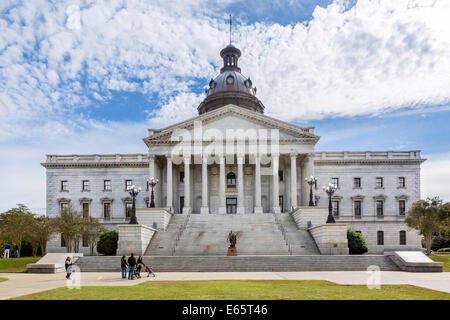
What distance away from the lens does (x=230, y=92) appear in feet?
237

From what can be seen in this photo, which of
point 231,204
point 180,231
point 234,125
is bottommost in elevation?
point 180,231

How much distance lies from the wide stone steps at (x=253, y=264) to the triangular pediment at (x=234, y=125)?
2542cm

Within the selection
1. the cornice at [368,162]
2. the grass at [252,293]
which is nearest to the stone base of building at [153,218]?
the grass at [252,293]

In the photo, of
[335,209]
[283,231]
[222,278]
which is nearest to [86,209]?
[283,231]

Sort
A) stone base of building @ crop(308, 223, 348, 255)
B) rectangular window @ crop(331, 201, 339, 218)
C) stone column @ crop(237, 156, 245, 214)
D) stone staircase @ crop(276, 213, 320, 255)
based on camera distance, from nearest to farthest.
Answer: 1. stone base of building @ crop(308, 223, 348, 255)
2. stone staircase @ crop(276, 213, 320, 255)
3. stone column @ crop(237, 156, 245, 214)
4. rectangular window @ crop(331, 201, 339, 218)

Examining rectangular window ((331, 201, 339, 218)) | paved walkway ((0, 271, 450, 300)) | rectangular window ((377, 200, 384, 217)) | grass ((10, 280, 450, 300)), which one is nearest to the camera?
grass ((10, 280, 450, 300))

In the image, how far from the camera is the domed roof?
71.9 m

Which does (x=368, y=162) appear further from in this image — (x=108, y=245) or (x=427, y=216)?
(x=108, y=245)

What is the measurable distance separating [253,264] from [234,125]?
2812cm

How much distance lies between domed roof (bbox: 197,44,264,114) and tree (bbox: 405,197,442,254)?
115ft

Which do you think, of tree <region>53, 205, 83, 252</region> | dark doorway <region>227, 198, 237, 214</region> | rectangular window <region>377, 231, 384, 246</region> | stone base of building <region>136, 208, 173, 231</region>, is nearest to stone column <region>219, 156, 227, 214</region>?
dark doorway <region>227, 198, 237, 214</region>

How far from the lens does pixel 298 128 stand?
53.9m

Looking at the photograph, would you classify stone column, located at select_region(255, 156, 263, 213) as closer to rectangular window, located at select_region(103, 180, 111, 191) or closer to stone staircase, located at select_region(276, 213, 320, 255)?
stone staircase, located at select_region(276, 213, 320, 255)

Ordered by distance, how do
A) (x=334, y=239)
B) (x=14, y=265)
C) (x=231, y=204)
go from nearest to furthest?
1. (x=14, y=265)
2. (x=334, y=239)
3. (x=231, y=204)
